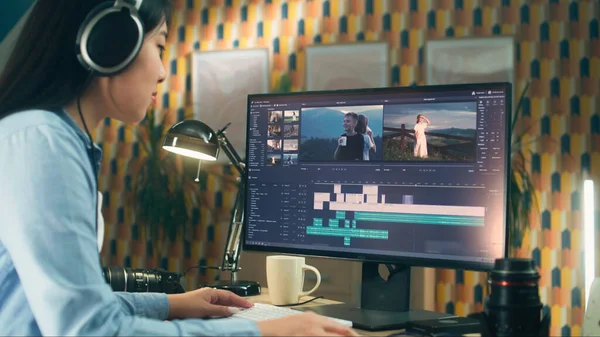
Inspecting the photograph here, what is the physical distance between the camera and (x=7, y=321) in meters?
0.97

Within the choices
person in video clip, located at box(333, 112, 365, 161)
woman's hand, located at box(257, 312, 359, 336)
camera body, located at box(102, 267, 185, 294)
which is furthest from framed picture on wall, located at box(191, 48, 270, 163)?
woman's hand, located at box(257, 312, 359, 336)


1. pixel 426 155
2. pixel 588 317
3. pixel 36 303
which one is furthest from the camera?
pixel 426 155

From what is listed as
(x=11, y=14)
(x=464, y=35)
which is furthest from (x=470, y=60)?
(x=11, y=14)

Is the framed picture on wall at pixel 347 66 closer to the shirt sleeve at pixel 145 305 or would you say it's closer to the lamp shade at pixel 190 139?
the lamp shade at pixel 190 139

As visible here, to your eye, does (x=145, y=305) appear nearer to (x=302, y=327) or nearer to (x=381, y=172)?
(x=302, y=327)

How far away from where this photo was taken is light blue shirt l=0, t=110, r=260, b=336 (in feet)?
2.83

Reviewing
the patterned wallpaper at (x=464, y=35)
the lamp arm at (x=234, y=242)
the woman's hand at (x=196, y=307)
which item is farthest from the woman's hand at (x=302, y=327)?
the patterned wallpaper at (x=464, y=35)

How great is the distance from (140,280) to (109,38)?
0.68 meters

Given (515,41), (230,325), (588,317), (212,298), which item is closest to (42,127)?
(230,325)

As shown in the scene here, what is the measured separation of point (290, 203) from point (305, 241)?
0.30ft

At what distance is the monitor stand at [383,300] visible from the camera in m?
1.36

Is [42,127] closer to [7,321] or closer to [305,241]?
[7,321]

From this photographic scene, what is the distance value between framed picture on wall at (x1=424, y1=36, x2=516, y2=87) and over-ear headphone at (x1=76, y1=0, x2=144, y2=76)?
2858 millimetres

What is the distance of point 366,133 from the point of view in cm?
139
